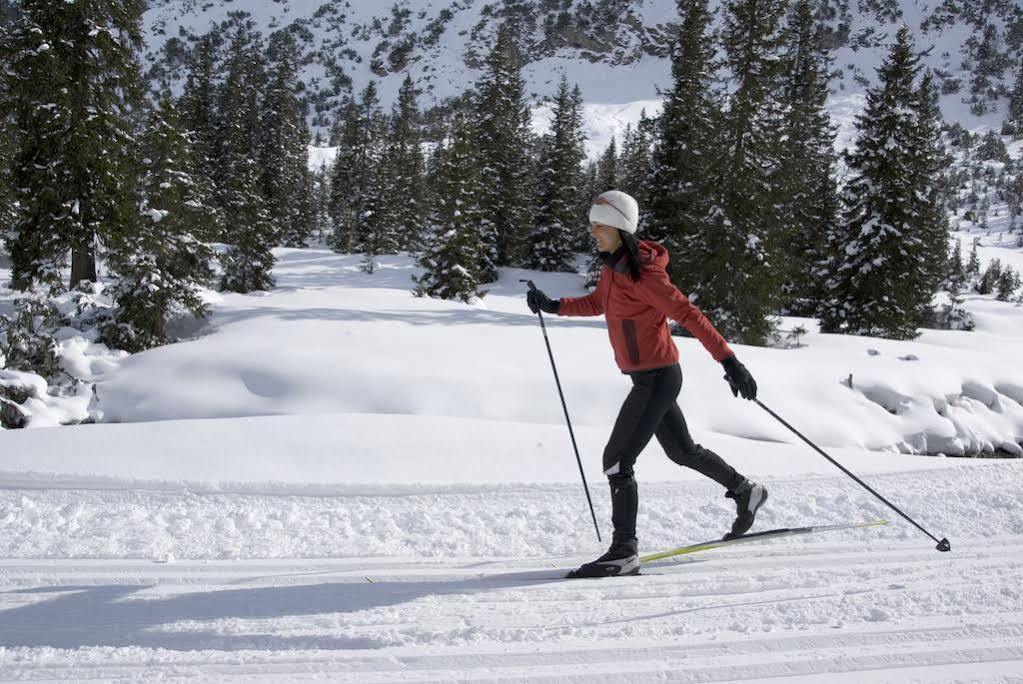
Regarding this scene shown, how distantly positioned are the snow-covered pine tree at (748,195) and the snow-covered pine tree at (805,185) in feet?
2.45

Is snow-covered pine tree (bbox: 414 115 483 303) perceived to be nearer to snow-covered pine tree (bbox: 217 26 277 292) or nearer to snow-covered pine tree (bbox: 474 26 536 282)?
snow-covered pine tree (bbox: 217 26 277 292)

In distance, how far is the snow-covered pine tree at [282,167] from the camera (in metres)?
42.9

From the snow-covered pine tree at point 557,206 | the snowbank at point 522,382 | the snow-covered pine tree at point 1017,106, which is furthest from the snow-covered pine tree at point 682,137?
the snow-covered pine tree at point 1017,106

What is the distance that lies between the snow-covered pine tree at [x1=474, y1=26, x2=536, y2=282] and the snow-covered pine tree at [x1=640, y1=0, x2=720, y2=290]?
13.2 meters

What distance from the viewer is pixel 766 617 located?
10.9 feet

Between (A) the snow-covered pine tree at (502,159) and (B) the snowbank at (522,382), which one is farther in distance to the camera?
(A) the snow-covered pine tree at (502,159)

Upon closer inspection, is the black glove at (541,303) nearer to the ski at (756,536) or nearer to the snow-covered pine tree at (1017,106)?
the ski at (756,536)

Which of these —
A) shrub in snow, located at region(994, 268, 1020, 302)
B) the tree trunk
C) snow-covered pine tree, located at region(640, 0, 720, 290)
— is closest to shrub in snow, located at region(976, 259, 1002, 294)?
shrub in snow, located at region(994, 268, 1020, 302)

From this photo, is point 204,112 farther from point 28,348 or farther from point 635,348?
point 635,348

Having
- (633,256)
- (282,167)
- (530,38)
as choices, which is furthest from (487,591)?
(530,38)

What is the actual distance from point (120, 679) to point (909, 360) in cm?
1249

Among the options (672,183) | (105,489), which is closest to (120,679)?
(105,489)

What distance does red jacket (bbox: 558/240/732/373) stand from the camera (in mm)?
3885

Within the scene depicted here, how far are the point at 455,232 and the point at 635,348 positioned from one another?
23692mm
